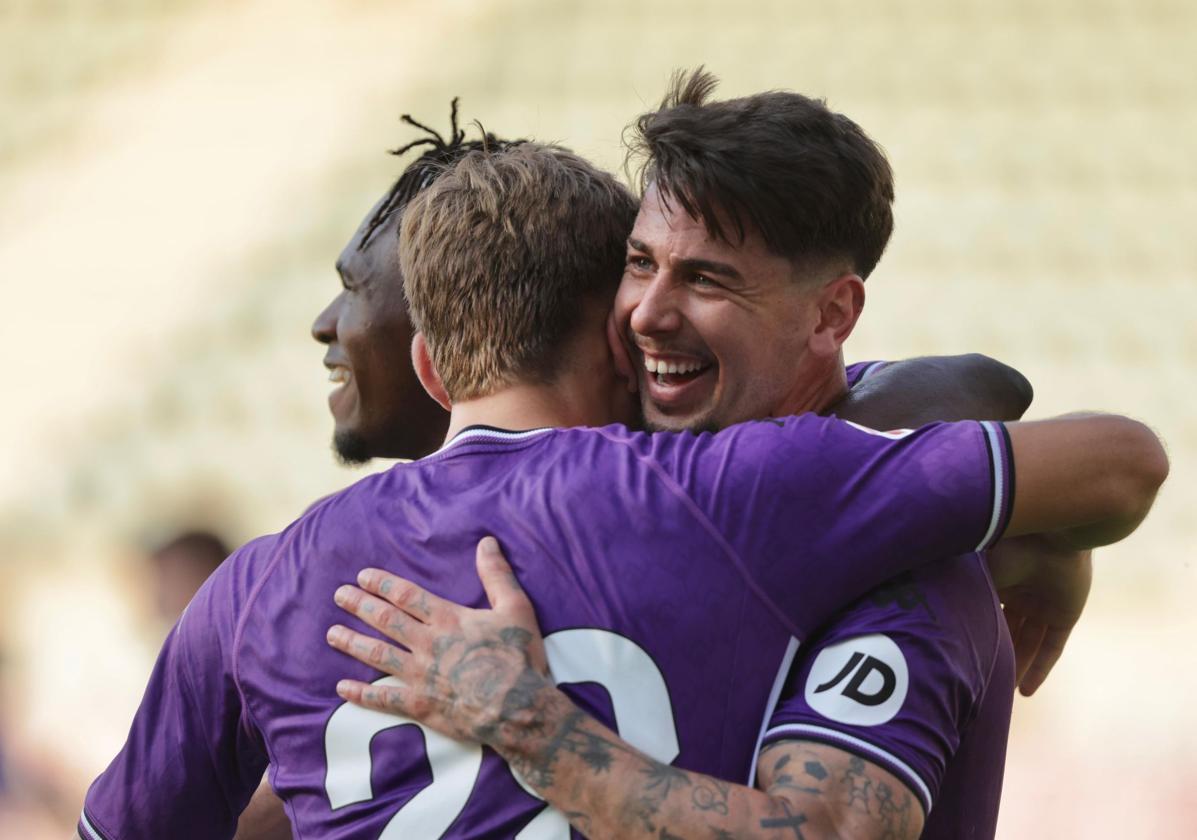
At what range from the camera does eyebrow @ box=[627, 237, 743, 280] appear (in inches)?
96.7

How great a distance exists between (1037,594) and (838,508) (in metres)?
0.84

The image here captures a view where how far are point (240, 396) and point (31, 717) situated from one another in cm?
344

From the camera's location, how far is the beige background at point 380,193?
874 centimetres

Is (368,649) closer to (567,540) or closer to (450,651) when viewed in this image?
(450,651)

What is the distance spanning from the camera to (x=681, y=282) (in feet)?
8.14

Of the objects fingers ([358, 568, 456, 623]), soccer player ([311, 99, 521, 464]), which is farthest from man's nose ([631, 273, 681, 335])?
soccer player ([311, 99, 521, 464])

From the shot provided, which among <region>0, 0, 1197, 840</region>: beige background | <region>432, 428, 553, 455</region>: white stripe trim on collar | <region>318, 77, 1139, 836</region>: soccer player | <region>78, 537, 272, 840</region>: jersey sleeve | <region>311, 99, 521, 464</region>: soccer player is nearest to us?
<region>318, 77, 1139, 836</region>: soccer player

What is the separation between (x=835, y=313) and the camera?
8.55 ft

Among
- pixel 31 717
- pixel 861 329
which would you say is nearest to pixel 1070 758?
pixel 861 329

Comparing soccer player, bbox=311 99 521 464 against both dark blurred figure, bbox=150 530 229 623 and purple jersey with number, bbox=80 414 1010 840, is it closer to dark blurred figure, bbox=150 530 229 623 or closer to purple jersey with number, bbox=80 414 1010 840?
purple jersey with number, bbox=80 414 1010 840

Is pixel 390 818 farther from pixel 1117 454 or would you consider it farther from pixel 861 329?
pixel 861 329

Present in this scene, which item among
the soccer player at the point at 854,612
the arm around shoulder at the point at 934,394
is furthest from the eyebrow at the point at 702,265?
the arm around shoulder at the point at 934,394

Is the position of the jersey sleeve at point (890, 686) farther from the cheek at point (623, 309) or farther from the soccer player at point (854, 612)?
the cheek at point (623, 309)

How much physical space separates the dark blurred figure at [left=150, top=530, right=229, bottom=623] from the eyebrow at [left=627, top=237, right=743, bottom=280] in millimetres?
3418
